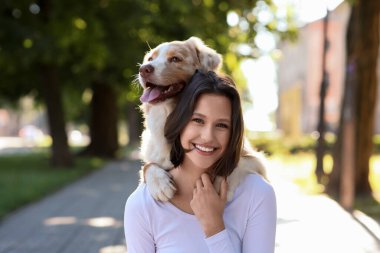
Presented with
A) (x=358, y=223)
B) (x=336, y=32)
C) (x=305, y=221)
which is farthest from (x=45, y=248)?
(x=336, y=32)

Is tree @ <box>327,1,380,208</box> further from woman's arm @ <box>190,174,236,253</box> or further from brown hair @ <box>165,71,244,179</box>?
woman's arm @ <box>190,174,236,253</box>

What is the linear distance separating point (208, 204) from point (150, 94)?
2.31 ft

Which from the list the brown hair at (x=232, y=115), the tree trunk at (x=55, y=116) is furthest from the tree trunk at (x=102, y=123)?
the brown hair at (x=232, y=115)

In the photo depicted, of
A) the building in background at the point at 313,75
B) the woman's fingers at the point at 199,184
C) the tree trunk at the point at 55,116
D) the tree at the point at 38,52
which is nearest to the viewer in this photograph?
the woman's fingers at the point at 199,184

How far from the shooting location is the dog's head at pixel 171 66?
280 centimetres

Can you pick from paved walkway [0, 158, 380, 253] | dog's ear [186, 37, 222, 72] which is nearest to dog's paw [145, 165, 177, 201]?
dog's ear [186, 37, 222, 72]

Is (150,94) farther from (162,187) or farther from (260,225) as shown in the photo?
(260,225)

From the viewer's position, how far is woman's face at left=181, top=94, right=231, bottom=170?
2.34 meters

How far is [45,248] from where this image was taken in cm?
739

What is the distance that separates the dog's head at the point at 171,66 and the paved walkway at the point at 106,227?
12.2 ft

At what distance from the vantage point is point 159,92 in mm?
2781

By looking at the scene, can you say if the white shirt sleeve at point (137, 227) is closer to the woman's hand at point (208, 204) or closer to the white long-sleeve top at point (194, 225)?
the white long-sleeve top at point (194, 225)

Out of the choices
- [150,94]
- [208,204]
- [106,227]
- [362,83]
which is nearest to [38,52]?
[106,227]

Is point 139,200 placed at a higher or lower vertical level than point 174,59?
lower
